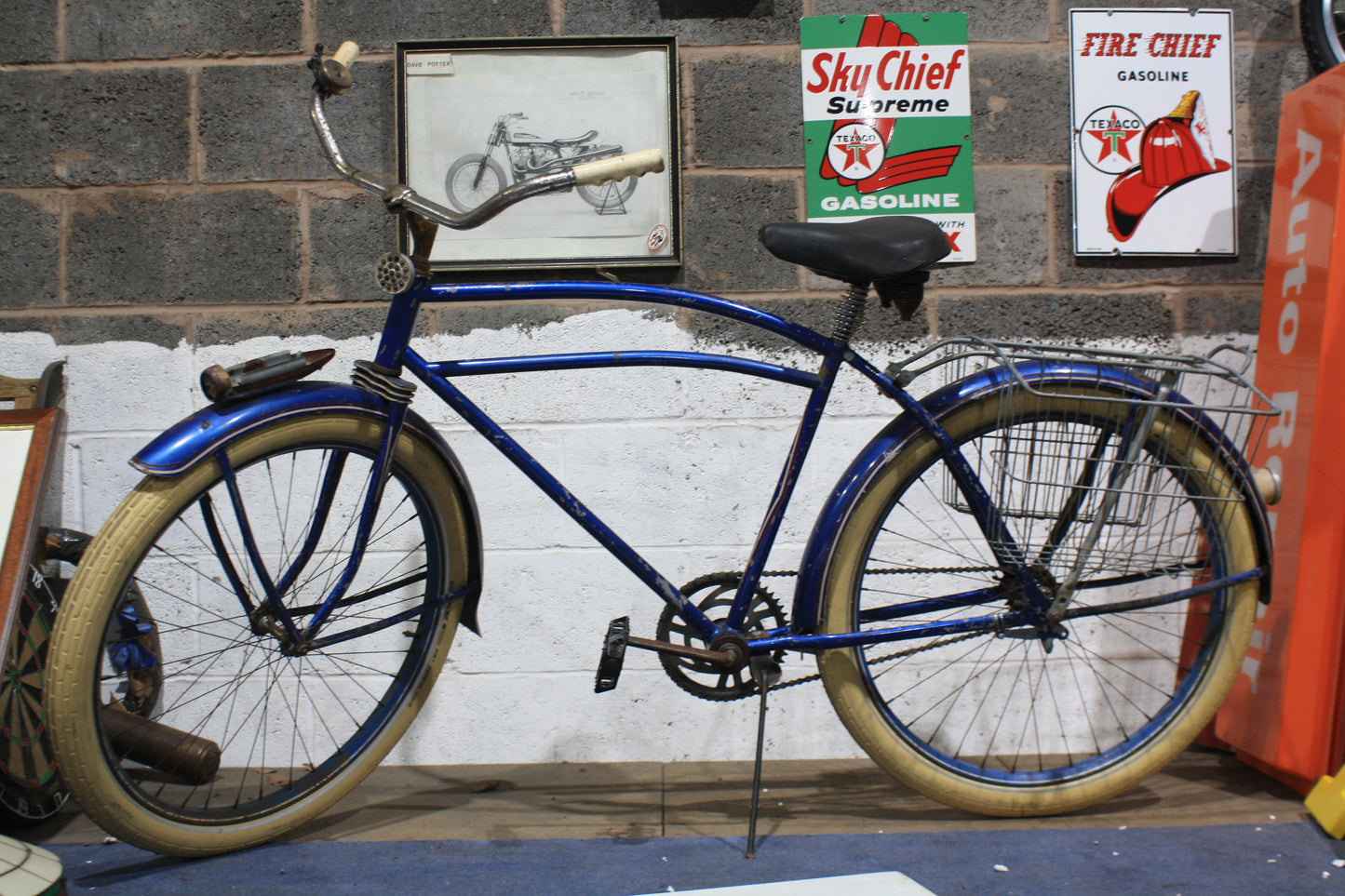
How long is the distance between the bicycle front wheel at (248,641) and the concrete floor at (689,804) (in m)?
0.17

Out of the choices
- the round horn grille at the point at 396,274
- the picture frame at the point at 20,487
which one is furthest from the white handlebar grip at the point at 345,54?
the picture frame at the point at 20,487

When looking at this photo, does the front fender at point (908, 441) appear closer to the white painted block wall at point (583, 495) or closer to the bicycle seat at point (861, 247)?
the bicycle seat at point (861, 247)

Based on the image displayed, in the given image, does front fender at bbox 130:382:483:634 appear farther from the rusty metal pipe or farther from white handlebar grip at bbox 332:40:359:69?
the rusty metal pipe

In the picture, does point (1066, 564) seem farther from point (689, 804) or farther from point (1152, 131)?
point (1152, 131)

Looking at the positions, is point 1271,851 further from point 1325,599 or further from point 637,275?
point 637,275

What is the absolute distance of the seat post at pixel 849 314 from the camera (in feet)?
5.49

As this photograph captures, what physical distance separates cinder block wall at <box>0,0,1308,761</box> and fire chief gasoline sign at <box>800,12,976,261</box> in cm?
5

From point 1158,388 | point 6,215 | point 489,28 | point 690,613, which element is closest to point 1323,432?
point 1158,388

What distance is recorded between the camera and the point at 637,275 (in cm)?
222

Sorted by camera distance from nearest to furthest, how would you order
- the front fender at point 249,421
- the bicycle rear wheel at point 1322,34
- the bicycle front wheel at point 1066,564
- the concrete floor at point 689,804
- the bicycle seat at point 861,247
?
the front fender at point 249,421 < the bicycle seat at point 861,247 < the bicycle front wheel at point 1066,564 < the concrete floor at point 689,804 < the bicycle rear wheel at point 1322,34

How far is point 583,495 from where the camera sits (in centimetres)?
222

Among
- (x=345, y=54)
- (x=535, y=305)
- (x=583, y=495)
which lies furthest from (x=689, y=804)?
(x=345, y=54)

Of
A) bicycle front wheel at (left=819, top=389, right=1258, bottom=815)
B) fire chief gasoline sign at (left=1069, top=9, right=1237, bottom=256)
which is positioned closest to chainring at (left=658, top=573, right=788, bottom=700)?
→ bicycle front wheel at (left=819, top=389, right=1258, bottom=815)

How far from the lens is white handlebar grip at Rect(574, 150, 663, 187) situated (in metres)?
1.51
